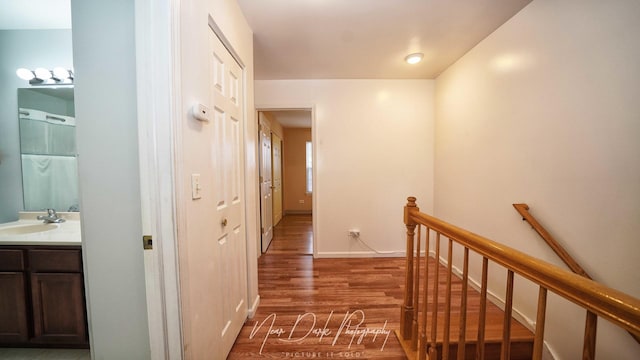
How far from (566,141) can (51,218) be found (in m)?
3.80

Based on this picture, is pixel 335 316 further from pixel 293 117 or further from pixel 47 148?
pixel 293 117

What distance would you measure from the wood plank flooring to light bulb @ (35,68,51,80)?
2562mm

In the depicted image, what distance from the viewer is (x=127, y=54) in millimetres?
937

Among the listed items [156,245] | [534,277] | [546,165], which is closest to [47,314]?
[156,245]

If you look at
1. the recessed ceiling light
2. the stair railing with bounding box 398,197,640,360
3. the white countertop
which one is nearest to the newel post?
the stair railing with bounding box 398,197,640,360

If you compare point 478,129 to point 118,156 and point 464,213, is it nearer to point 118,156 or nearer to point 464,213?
point 464,213

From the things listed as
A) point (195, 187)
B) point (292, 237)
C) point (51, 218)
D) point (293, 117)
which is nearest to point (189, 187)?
point (195, 187)

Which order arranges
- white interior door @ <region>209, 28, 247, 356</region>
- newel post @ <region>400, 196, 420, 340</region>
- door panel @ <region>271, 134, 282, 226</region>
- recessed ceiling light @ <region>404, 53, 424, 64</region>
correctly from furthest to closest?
door panel @ <region>271, 134, 282, 226</region>, recessed ceiling light @ <region>404, 53, 424, 64</region>, newel post @ <region>400, 196, 420, 340</region>, white interior door @ <region>209, 28, 247, 356</region>

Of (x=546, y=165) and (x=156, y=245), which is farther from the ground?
(x=546, y=165)

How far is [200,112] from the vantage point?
1003 millimetres

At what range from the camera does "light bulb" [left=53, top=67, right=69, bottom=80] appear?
5.57ft

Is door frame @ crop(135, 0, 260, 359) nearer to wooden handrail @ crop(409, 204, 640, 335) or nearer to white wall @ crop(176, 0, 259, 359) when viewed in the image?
white wall @ crop(176, 0, 259, 359)

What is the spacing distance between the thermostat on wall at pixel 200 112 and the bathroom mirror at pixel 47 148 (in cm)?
156

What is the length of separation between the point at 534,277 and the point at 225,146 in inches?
61.7
